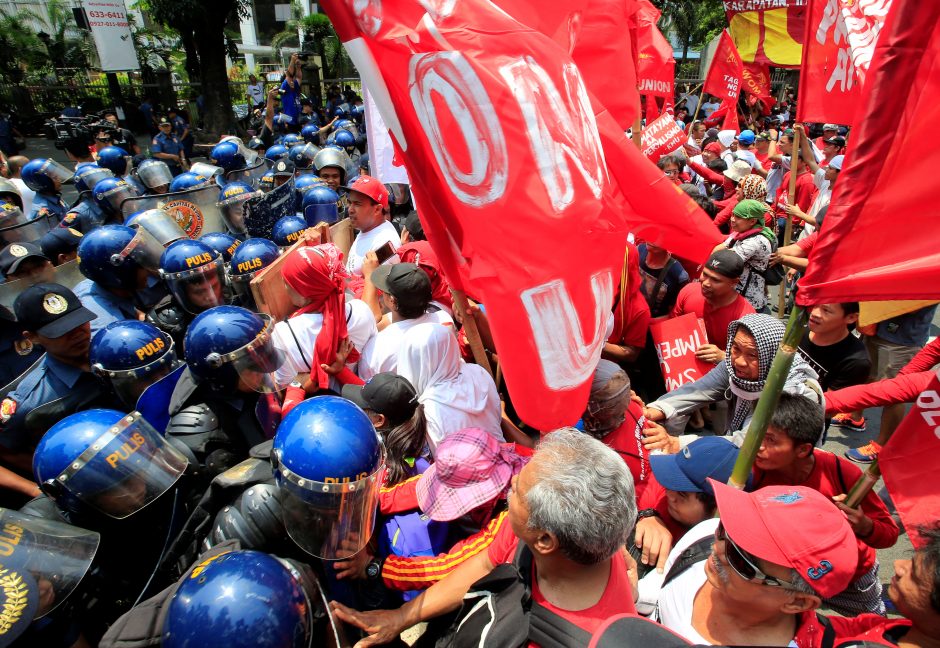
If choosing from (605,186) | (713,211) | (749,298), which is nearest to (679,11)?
(713,211)

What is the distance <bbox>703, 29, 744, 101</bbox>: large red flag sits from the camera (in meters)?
7.99

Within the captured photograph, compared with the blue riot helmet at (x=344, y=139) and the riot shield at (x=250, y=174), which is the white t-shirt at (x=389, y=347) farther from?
the blue riot helmet at (x=344, y=139)

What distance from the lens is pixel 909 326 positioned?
13.0 ft

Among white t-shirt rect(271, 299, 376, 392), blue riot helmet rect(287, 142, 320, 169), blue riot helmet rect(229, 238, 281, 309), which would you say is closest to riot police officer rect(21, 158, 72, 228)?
blue riot helmet rect(287, 142, 320, 169)

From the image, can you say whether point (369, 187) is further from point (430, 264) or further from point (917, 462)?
point (917, 462)

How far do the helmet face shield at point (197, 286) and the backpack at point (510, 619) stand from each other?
299 cm

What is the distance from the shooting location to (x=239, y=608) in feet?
4.66

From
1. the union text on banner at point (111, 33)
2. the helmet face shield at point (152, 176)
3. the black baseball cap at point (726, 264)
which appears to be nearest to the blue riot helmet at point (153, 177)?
the helmet face shield at point (152, 176)

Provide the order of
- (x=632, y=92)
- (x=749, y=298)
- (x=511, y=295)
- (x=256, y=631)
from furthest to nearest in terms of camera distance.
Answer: (x=749, y=298)
(x=632, y=92)
(x=511, y=295)
(x=256, y=631)

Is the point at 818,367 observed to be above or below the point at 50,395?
below

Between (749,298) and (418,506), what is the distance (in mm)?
3839

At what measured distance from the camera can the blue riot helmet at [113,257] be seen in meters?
3.77

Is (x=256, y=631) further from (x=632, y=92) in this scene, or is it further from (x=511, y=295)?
(x=632, y=92)

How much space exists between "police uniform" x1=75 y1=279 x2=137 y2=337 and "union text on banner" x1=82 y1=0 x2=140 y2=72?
12225mm
